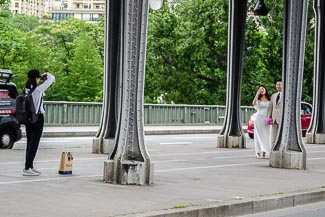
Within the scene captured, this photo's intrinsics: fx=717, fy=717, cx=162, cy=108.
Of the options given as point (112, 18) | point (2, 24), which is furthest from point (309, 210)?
point (2, 24)

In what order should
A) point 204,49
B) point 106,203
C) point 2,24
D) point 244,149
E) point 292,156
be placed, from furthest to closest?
point 204,49 < point 2,24 < point 244,149 < point 292,156 < point 106,203

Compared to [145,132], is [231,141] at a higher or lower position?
higher

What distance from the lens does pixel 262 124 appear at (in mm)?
18484

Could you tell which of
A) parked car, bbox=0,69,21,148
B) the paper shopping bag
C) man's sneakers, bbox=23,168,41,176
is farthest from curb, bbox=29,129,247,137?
man's sneakers, bbox=23,168,41,176

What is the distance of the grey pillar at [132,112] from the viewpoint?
461 inches

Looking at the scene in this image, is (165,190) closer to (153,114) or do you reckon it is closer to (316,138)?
(316,138)

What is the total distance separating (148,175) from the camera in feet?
38.8

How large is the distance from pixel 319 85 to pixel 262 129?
29.8 ft

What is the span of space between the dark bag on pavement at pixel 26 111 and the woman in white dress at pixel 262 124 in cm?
775

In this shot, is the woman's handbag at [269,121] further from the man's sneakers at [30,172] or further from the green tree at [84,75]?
the green tree at [84,75]

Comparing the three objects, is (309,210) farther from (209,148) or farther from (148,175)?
(209,148)

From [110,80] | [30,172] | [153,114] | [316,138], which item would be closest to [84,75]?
[153,114]

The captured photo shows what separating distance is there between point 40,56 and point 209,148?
49819mm

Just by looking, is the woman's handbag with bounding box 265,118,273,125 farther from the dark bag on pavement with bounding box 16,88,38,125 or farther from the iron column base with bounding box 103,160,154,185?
the dark bag on pavement with bounding box 16,88,38,125
